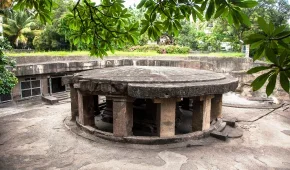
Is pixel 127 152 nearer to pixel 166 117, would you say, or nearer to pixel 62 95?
pixel 166 117

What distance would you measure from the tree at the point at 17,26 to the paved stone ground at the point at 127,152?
20.6 metres

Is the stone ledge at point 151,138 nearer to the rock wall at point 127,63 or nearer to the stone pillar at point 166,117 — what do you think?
the stone pillar at point 166,117

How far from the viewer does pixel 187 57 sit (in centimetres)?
1611

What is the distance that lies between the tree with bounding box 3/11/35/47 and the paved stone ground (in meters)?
20.6

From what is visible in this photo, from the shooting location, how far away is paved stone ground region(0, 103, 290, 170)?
5.12 metres

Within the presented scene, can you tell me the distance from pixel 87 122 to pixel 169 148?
2.80 metres

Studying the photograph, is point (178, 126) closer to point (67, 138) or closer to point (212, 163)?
point (212, 163)

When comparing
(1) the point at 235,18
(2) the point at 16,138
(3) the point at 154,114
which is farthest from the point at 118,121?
(1) the point at 235,18

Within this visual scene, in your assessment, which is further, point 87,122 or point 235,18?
point 87,122

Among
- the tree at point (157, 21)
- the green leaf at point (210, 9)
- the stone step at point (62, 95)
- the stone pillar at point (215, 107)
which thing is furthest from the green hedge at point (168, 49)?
the green leaf at point (210, 9)

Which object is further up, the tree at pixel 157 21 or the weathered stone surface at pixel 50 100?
the tree at pixel 157 21

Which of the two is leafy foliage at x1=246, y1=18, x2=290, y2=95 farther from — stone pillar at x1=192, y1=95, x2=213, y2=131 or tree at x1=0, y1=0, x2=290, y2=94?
stone pillar at x1=192, y1=95, x2=213, y2=131

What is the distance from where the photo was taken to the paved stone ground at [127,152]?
5.12 meters

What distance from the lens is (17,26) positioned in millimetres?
24734
